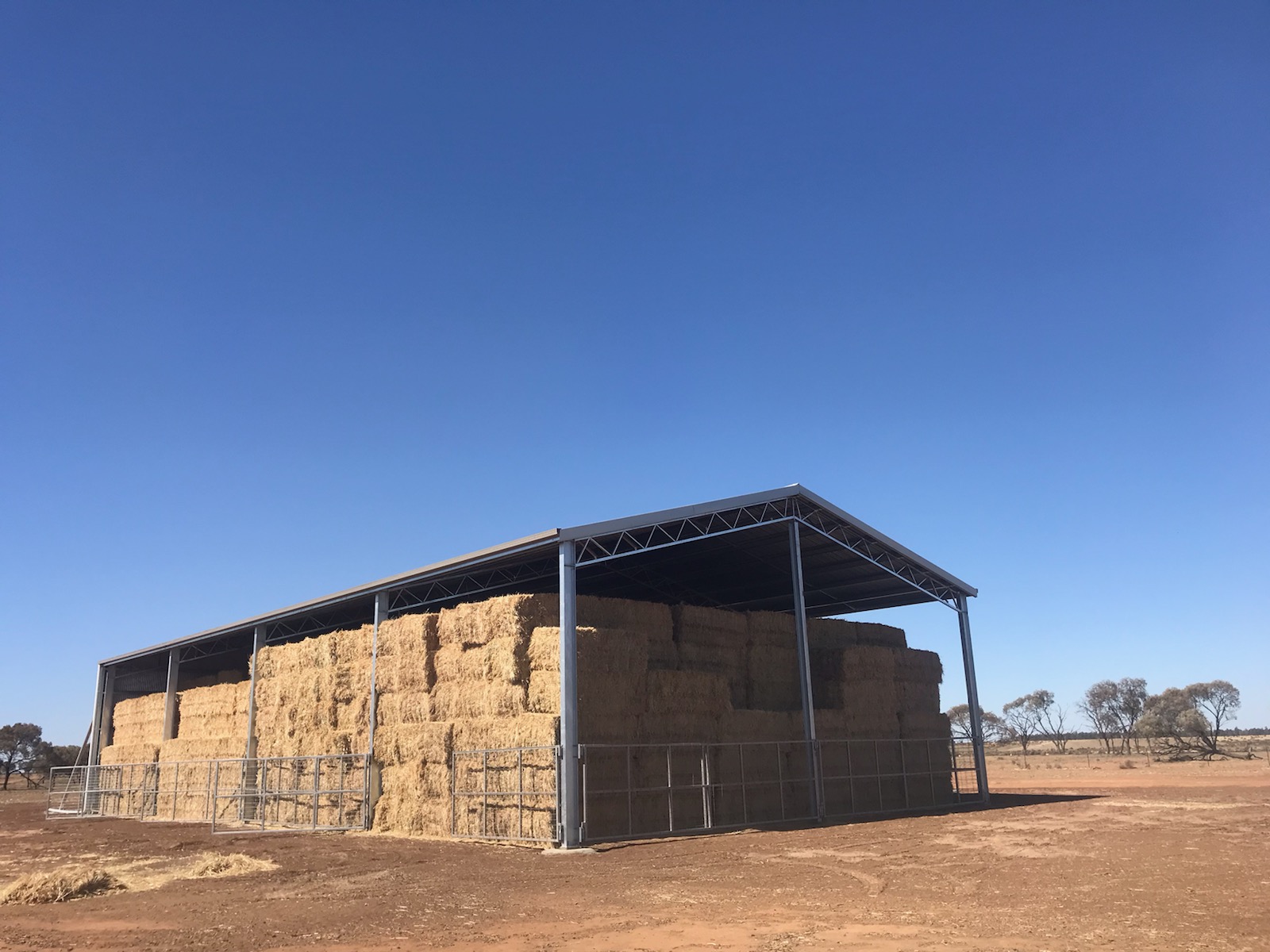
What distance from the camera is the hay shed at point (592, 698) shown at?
2044 centimetres

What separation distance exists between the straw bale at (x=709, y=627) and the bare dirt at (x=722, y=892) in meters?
→ 5.53

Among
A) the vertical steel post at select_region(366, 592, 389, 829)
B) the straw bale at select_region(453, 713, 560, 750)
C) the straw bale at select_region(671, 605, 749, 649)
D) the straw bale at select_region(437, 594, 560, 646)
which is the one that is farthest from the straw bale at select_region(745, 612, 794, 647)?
the vertical steel post at select_region(366, 592, 389, 829)

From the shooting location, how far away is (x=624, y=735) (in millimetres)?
20828

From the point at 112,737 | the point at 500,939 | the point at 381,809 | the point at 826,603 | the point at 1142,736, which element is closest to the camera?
the point at 500,939

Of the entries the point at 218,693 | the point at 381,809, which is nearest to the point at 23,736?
the point at 218,693

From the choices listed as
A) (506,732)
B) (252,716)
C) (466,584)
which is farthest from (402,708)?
(252,716)

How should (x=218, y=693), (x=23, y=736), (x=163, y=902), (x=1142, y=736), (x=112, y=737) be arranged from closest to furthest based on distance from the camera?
(x=163, y=902), (x=218, y=693), (x=112, y=737), (x=23, y=736), (x=1142, y=736)

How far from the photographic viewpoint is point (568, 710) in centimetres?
1923

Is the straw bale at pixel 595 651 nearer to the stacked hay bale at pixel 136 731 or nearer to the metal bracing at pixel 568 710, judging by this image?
the metal bracing at pixel 568 710

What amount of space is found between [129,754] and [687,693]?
25.6 metres

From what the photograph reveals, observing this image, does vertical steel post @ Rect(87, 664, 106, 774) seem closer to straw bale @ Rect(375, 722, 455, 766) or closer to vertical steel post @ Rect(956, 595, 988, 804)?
straw bale @ Rect(375, 722, 455, 766)

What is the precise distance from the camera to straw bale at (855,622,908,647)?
3114 centimetres

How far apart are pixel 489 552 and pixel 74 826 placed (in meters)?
18.3

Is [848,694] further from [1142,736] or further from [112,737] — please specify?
[1142,736]
